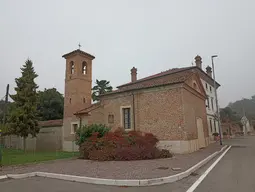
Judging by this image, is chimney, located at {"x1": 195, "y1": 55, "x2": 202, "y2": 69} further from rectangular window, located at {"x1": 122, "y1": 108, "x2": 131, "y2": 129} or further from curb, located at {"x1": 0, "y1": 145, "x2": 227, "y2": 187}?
curb, located at {"x1": 0, "y1": 145, "x2": 227, "y2": 187}

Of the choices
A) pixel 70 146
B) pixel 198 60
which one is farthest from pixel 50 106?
pixel 198 60

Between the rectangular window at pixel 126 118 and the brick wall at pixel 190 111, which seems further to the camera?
the rectangular window at pixel 126 118

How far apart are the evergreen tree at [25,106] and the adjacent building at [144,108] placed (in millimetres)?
3711

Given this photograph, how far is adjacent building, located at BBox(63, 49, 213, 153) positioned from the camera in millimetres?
16562

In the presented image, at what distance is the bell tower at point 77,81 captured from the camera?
24.1m

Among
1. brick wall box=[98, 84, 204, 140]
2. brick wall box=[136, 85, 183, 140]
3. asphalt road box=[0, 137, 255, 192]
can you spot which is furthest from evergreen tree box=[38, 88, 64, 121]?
asphalt road box=[0, 137, 255, 192]

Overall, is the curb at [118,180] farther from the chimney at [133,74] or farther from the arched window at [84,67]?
the chimney at [133,74]

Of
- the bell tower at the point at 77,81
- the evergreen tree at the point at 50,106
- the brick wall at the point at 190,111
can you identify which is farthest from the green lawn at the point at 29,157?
the evergreen tree at the point at 50,106

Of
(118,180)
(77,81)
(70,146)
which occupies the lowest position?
(70,146)

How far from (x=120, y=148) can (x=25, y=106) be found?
1473cm

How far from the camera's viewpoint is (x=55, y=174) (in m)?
8.60

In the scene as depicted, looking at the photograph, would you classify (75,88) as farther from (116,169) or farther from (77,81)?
(116,169)

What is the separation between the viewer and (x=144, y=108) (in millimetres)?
18453

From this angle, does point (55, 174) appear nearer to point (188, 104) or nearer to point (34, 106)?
point (188, 104)
